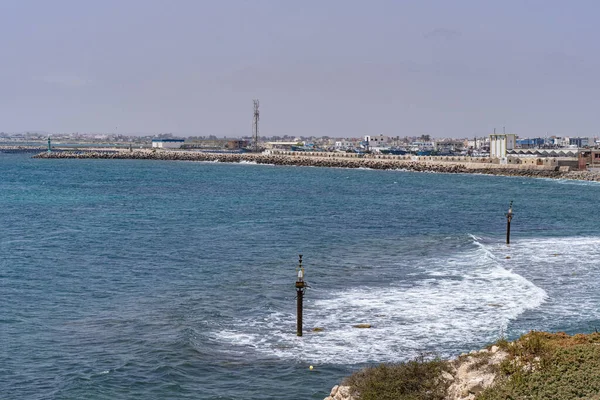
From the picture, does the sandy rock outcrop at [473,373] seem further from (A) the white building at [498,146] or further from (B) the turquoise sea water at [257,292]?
(A) the white building at [498,146]

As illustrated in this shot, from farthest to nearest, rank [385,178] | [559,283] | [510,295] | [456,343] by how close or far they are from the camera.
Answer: [385,178], [559,283], [510,295], [456,343]

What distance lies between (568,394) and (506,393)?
127cm

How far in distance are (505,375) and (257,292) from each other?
17650mm

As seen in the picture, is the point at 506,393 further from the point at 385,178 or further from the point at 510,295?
the point at 385,178

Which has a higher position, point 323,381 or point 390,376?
point 390,376

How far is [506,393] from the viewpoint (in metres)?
15.9

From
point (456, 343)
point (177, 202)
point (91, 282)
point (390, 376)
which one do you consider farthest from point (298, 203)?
point (390, 376)

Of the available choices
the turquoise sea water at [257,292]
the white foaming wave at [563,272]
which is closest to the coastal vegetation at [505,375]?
the turquoise sea water at [257,292]

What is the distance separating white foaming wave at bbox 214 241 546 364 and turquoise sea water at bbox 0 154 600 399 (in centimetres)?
11

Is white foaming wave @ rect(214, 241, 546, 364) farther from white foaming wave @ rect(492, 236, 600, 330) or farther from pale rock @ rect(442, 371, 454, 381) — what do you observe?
pale rock @ rect(442, 371, 454, 381)

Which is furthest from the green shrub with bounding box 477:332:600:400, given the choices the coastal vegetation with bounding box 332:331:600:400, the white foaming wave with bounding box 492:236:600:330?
the white foaming wave with bounding box 492:236:600:330

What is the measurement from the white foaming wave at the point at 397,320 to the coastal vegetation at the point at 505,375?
5460 millimetres

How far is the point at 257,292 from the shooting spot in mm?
33406

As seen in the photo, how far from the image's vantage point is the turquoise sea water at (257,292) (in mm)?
23188
